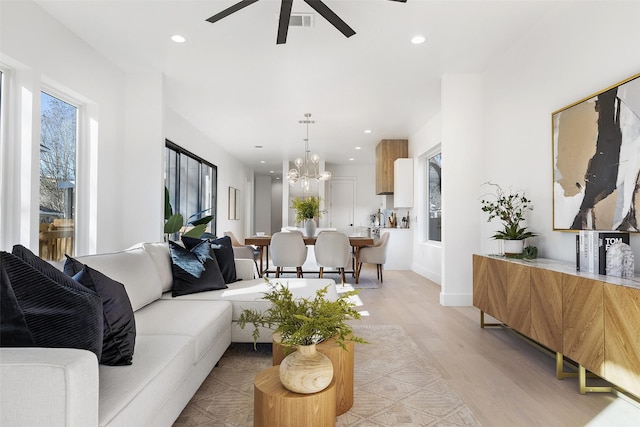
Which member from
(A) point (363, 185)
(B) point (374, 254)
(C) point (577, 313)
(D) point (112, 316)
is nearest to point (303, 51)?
(D) point (112, 316)

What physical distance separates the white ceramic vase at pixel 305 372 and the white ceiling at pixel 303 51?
263 centimetres

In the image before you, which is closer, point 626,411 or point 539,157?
point 626,411

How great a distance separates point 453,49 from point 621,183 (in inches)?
81.5

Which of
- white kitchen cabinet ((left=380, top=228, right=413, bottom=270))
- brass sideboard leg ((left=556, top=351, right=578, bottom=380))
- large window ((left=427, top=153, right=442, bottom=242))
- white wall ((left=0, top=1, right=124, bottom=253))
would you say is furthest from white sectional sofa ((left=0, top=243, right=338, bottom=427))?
white kitchen cabinet ((left=380, top=228, right=413, bottom=270))

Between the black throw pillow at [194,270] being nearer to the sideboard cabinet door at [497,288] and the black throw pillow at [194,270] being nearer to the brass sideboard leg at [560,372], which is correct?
the sideboard cabinet door at [497,288]

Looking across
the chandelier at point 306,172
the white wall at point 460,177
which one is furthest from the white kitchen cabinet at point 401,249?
the white wall at point 460,177

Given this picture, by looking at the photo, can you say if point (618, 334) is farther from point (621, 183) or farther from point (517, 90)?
point (517, 90)

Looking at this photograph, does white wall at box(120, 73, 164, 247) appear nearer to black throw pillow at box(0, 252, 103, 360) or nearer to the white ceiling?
the white ceiling

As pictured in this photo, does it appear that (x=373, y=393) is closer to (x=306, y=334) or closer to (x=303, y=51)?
(x=306, y=334)

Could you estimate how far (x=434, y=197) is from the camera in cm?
657

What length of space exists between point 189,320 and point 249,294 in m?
0.75

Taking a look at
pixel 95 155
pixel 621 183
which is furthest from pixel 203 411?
pixel 95 155

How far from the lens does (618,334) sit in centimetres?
185

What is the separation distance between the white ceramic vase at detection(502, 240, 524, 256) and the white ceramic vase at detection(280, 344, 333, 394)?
7.65ft
